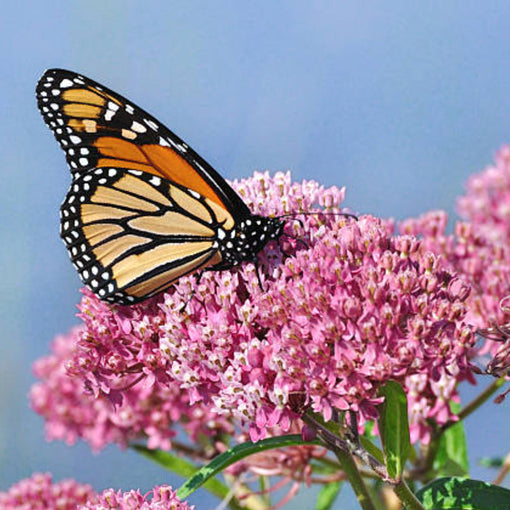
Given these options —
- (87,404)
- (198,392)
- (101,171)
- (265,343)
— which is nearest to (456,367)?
(265,343)

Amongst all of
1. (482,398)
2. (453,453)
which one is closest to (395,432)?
(482,398)

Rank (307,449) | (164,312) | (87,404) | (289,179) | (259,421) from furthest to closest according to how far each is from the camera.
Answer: (87,404), (307,449), (289,179), (164,312), (259,421)

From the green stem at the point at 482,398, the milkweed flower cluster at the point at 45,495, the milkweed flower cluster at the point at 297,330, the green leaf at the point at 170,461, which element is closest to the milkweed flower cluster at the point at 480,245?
the green stem at the point at 482,398

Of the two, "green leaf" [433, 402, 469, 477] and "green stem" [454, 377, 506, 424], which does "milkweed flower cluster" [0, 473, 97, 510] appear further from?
"green stem" [454, 377, 506, 424]

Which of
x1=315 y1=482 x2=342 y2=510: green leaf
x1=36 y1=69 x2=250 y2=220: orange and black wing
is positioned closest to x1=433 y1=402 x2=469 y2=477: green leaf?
x1=315 y1=482 x2=342 y2=510: green leaf

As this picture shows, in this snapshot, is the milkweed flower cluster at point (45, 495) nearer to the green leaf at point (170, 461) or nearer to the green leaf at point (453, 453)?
the green leaf at point (170, 461)

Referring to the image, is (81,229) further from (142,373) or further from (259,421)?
(259,421)
